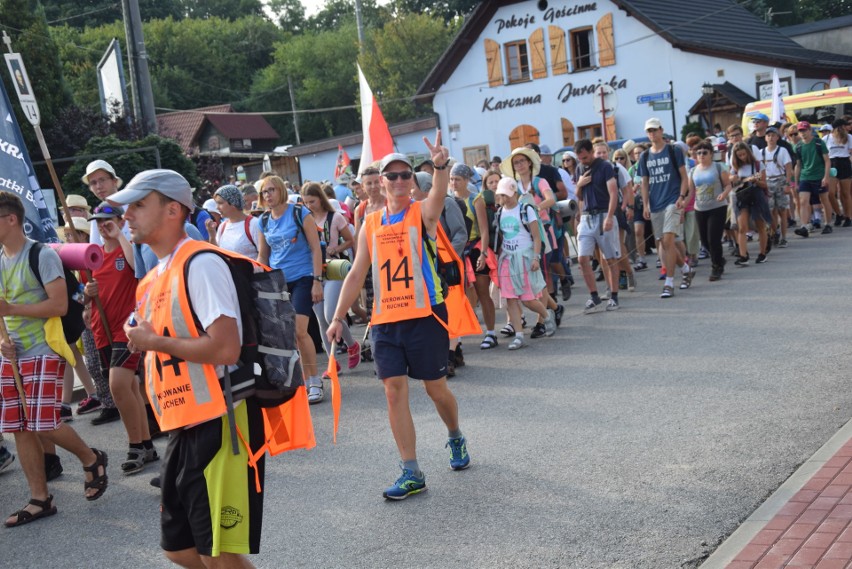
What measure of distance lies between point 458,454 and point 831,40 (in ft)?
171

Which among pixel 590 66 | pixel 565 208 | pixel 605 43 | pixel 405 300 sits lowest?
pixel 405 300

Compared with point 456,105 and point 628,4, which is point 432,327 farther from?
point 456,105

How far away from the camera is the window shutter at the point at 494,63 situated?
133 feet

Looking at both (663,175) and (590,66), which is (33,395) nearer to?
(663,175)

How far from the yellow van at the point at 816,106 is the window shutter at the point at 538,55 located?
45.9ft

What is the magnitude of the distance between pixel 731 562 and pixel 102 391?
6403 mm

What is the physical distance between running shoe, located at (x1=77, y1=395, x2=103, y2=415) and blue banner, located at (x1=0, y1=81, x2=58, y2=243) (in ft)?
8.31

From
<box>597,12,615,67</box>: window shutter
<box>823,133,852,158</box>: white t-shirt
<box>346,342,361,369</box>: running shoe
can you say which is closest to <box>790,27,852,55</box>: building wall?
<box>597,12,615,67</box>: window shutter

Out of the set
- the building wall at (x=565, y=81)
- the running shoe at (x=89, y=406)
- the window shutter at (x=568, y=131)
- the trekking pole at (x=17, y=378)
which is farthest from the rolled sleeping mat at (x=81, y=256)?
the window shutter at (x=568, y=131)

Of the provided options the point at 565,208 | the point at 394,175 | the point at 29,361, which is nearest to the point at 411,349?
the point at 394,175

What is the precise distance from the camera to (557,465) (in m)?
6.18

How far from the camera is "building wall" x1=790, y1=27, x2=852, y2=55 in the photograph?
170ft

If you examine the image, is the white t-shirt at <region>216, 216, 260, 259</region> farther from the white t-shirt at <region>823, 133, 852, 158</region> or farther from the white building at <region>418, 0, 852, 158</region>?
the white building at <region>418, 0, 852, 158</region>

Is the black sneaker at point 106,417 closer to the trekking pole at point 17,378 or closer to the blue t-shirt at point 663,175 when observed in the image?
the trekking pole at point 17,378
